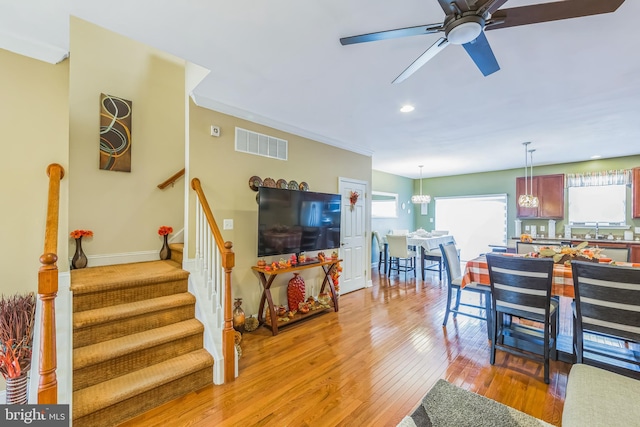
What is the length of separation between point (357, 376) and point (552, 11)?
110 inches

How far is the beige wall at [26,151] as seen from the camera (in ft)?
6.37

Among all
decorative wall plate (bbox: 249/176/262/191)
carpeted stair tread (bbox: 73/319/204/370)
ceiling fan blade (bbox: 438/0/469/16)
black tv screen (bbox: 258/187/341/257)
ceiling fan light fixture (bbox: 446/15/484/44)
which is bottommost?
carpeted stair tread (bbox: 73/319/204/370)

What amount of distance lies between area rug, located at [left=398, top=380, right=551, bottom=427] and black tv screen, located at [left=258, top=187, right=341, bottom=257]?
2.09 m

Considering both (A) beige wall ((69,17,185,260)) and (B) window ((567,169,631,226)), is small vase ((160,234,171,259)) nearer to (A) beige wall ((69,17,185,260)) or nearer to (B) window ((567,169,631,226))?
(A) beige wall ((69,17,185,260))

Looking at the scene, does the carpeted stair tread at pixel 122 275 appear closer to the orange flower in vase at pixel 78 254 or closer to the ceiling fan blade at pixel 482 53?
the orange flower in vase at pixel 78 254

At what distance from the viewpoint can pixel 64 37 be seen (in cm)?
196

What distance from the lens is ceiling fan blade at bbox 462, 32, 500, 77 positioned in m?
1.63

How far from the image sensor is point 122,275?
267cm

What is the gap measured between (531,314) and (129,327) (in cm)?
342

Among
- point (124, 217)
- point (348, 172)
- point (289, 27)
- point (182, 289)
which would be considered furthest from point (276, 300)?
point (289, 27)

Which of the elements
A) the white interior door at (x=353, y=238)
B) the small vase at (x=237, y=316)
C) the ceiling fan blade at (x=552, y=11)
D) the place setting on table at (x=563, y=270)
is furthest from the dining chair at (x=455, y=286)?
the ceiling fan blade at (x=552, y=11)

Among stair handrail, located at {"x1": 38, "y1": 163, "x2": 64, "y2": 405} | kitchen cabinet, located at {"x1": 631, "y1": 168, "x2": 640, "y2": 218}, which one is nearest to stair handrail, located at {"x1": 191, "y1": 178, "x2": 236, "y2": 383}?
stair handrail, located at {"x1": 38, "y1": 163, "x2": 64, "y2": 405}

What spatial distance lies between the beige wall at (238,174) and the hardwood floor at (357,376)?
666 millimetres

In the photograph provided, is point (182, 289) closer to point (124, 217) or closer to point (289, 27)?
point (124, 217)
